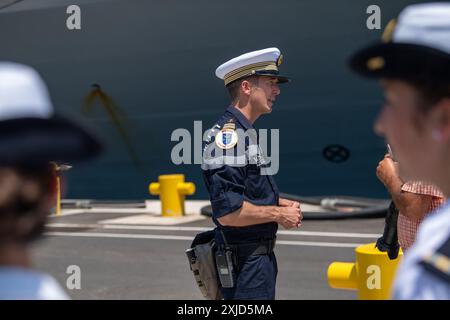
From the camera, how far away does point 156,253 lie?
10.4 meters

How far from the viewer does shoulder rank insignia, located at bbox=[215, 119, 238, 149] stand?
372cm

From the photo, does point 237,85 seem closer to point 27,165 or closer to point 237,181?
point 237,181

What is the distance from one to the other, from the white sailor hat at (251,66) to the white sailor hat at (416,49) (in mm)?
2613

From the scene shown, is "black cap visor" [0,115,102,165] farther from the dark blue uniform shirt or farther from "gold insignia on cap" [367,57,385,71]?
the dark blue uniform shirt

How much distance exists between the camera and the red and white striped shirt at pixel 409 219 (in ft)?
11.3

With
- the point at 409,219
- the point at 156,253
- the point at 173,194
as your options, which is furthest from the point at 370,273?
the point at 173,194

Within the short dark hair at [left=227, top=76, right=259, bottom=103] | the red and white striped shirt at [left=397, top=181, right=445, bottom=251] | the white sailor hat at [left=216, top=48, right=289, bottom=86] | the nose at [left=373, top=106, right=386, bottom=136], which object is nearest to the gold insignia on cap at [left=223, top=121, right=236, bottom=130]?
the short dark hair at [left=227, top=76, right=259, bottom=103]

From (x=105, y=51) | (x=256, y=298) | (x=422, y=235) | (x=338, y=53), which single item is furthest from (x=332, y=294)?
(x=105, y=51)

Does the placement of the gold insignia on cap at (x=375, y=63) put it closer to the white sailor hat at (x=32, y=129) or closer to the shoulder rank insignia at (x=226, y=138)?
the white sailor hat at (x=32, y=129)

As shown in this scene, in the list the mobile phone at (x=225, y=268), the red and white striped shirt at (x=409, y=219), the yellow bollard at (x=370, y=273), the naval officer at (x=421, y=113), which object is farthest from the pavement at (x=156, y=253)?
the naval officer at (x=421, y=113)

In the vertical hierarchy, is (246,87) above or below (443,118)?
above

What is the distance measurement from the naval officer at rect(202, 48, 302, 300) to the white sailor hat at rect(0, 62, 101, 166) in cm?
240

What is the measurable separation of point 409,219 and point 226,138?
0.98 metres
